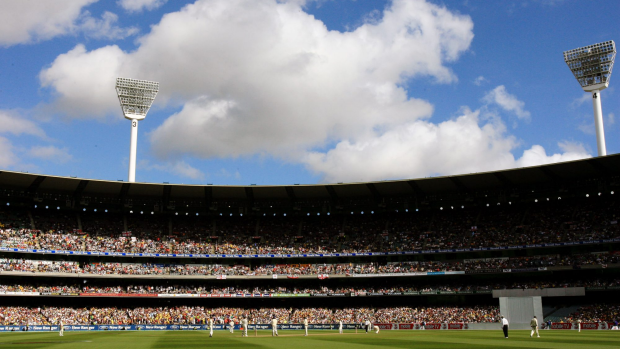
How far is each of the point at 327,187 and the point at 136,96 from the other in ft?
105

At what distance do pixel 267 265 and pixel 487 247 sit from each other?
29.9 m

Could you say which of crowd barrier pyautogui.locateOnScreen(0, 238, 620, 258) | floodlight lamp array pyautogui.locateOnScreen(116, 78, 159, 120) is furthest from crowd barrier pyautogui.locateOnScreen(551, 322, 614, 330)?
floodlight lamp array pyautogui.locateOnScreen(116, 78, 159, 120)

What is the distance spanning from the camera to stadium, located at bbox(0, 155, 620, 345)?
208ft

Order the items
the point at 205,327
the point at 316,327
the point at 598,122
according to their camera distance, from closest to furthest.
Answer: the point at 316,327
the point at 205,327
the point at 598,122

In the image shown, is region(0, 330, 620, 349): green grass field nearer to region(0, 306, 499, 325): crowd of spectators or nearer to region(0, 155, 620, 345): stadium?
region(0, 155, 620, 345): stadium

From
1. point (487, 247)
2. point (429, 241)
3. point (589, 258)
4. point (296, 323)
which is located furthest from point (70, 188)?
point (589, 258)

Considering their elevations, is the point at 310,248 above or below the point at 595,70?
below

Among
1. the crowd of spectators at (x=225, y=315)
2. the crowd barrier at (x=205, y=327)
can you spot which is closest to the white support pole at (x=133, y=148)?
the crowd of spectators at (x=225, y=315)

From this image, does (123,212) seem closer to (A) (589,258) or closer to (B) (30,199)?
(B) (30,199)

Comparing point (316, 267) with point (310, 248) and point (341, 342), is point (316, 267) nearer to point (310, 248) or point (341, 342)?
point (310, 248)

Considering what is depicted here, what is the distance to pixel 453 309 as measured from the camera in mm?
66438

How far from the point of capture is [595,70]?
7144 cm

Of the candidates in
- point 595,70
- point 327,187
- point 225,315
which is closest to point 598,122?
point 595,70

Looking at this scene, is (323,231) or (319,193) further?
(323,231)
